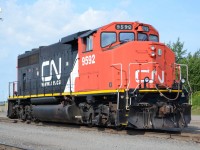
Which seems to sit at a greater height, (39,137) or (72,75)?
(72,75)

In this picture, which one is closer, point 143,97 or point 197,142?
point 197,142

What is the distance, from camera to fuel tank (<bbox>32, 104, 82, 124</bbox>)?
1434cm

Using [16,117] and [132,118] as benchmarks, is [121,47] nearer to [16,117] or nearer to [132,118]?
[132,118]

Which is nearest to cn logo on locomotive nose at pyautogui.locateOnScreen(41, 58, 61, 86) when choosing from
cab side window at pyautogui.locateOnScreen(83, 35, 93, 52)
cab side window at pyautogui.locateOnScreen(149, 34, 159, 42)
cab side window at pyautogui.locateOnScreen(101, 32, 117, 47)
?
cab side window at pyautogui.locateOnScreen(83, 35, 93, 52)

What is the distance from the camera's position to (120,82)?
12.6 meters

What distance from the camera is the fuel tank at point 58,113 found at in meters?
14.3

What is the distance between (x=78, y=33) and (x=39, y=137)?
4925mm

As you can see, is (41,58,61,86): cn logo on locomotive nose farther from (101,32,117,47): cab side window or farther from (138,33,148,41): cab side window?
(138,33,148,41): cab side window

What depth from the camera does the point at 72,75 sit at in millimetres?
15312

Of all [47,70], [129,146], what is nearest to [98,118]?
[129,146]

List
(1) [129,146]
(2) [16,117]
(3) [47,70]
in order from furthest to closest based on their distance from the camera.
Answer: (2) [16,117] < (3) [47,70] < (1) [129,146]

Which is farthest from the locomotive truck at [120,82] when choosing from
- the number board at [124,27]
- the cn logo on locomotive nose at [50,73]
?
the cn logo on locomotive nose at [50,73]

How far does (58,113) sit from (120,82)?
384 cm

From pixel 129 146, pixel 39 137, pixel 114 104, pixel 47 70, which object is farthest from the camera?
pixel 47 70
